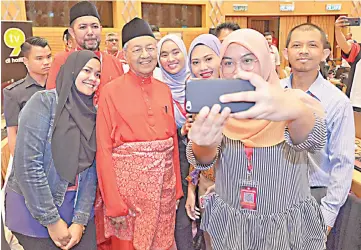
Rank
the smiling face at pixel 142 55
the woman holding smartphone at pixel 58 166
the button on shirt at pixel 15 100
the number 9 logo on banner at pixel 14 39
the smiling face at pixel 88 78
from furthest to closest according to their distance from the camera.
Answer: the number 9 logo on banner at pixel 14 39 → the button on shirt at pixel 15 100 → the smiling face at pixel 142 55 → the smiling face at pixel 88 78 → the woman holding smartphone at pixel 58 166

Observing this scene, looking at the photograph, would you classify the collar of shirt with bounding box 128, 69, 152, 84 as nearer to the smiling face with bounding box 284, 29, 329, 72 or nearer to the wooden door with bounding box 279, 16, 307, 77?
the smiling face with bounding box 284, 29, 329, 72

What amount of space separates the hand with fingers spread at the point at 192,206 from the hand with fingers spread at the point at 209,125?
1.14m

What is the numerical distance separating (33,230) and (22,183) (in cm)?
23

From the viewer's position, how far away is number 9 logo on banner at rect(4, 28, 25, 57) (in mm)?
3744

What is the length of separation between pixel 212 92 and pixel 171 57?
49.8 inches

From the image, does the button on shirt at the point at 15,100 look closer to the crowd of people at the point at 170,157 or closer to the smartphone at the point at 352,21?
the crowd of people at the point at 170,157

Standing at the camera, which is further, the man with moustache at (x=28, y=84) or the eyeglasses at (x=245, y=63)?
the man with moustache at (x=28, y=84)

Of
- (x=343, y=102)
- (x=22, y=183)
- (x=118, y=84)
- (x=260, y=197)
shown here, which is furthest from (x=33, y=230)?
(x=343, y=102)

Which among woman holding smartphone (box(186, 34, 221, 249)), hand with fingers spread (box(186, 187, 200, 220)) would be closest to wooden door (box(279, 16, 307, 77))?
woman holding smartphone (box(186, 34, 221, 249))

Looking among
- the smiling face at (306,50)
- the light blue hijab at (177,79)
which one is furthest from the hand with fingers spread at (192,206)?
the smiling face at (306,50)

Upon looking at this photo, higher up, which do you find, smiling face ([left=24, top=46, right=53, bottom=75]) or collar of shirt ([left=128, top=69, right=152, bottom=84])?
smiling face ([left=24, top=46, right=53, bottom=75])

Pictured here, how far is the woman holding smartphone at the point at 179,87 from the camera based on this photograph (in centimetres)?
214

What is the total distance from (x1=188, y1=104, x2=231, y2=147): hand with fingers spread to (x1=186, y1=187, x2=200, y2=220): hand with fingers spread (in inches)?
44.7

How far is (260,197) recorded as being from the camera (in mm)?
1280
